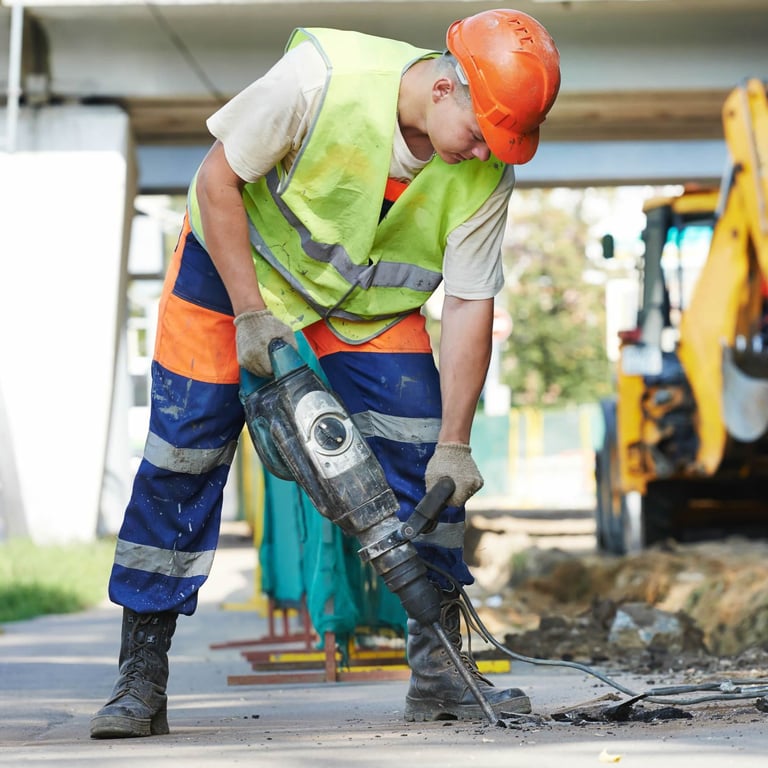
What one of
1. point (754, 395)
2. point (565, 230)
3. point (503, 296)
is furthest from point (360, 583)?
point (565, 230)

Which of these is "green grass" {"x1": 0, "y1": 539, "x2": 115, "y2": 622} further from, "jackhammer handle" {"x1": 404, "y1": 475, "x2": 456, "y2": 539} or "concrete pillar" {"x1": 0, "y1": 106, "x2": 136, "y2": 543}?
"jackhammer handle" {"x1": 404, "y1": 475, "x2": 456, "y2": 539}

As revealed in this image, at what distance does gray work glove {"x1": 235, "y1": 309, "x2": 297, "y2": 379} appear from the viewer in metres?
3.57

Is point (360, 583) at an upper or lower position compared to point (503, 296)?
lower

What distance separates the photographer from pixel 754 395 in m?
8.36

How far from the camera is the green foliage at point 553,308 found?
35781 millimetres

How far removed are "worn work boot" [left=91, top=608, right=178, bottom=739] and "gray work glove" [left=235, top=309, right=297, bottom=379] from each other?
734mm

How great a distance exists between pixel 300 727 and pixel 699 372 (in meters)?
5.99

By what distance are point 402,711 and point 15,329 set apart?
9233 mm

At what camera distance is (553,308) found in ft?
119

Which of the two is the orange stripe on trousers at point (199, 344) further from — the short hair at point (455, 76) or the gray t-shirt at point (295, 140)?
the short hair at point (455, 76)

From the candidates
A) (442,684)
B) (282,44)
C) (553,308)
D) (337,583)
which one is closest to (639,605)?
(337,583)

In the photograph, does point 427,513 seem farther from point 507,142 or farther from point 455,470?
point 507,142

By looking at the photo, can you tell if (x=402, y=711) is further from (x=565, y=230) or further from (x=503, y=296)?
(x=565, y=230)

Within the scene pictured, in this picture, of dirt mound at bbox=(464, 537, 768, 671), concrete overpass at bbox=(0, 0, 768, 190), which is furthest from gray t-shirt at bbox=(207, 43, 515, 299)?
concrete overpass at bbox=(0, 0, 768, 190)
